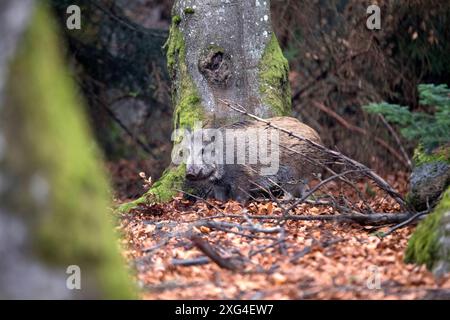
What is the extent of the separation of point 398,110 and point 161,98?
7386 millimetres

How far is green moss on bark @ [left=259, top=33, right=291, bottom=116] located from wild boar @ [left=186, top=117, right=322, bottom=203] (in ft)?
1.27

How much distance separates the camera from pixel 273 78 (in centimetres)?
929

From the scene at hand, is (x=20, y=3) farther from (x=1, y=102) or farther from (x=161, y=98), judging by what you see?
(x=161, y=98)

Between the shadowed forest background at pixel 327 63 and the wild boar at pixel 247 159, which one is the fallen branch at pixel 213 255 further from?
the shadowed forest background at pixel 327 63

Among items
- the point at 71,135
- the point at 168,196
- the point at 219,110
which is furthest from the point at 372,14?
the point at 71,135

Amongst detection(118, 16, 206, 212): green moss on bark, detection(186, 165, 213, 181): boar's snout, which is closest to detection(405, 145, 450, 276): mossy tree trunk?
detection(186, 165, 213, 181): boar's snout

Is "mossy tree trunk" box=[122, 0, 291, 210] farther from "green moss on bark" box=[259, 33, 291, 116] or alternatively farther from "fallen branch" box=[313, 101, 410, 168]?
"fallen branch" box=[313, 101, 410, 168]

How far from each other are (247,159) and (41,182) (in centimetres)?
564

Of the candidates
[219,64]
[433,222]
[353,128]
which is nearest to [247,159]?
[219,64]

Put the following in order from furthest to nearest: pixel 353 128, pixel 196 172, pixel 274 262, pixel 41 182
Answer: pixel 353 128 < pixel 196 172 < pixel 274 262 < pixel 41 182

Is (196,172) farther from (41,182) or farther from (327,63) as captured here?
(327,63)

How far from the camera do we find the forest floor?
192 inches
